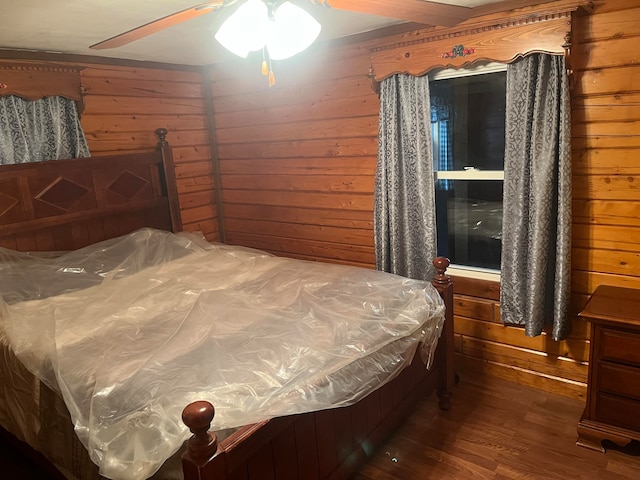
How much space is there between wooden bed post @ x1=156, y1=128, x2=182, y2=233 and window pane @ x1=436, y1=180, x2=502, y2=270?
2001mm

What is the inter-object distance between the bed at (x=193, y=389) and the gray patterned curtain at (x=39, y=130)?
0.11 metres

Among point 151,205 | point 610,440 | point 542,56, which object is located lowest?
point 610,440

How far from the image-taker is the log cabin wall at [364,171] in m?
2.37

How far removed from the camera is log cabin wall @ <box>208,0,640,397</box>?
2.37m

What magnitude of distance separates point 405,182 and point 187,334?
5.40 ft

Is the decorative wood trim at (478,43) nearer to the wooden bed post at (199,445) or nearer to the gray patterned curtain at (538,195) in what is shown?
the gray patterned curtain at (538,195)

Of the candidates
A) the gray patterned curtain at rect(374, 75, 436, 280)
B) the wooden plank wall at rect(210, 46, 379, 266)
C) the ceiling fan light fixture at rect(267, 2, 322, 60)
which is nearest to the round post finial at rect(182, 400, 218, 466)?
the ceiling fan light fixture at rect(267, 2, 322, 60)

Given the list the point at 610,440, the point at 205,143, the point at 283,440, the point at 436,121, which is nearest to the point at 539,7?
the point at 436,121

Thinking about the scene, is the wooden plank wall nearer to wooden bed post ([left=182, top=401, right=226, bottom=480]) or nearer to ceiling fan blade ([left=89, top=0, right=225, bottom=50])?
ceiling fan blade ([left=89, top=0, right=225, bottom=50])

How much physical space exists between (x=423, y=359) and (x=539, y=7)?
74.0 inches

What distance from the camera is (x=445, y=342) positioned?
105 inches

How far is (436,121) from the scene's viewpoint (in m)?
3.11

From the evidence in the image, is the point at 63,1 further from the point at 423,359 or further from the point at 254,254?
the point at 423,359

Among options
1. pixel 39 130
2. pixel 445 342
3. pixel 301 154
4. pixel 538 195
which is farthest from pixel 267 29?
pixel 39 130
